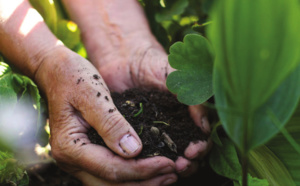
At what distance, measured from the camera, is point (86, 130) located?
1001 millimetres

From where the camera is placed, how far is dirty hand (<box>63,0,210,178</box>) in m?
1.19

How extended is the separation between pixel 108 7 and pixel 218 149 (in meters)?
0.98

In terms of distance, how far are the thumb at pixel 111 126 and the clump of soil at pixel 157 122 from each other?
0.18 feet

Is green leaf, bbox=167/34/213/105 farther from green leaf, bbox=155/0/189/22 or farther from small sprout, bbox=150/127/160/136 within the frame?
green leaf, bbox=155/0/189/22

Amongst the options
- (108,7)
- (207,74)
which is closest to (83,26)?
(108,7)

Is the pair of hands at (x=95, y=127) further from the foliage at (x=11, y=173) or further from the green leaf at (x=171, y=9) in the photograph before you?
the green leaf at (x=171, y=9)

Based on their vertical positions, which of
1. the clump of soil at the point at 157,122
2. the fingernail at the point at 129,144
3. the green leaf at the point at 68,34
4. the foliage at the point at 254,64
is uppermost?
the foliage at the point at 254,64

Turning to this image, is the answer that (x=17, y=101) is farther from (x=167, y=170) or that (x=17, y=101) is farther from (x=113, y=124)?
(x=167, y=170)

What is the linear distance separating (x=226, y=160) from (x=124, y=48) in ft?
2.41

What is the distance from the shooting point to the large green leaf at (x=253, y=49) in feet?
1.17

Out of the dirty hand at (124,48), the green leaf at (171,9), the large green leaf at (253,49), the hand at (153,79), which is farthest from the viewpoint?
the green leaf at (171,9)

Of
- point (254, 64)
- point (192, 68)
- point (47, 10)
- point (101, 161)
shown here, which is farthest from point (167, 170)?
point (47, 10)

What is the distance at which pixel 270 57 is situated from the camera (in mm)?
375

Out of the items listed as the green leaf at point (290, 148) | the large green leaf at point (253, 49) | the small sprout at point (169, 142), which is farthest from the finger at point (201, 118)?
the large green leaf at point (253, 49)
